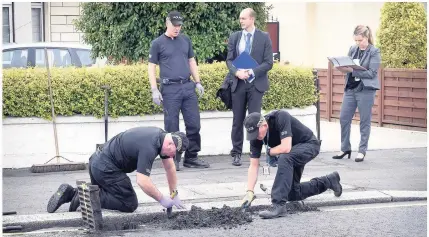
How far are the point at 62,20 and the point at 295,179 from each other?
58.0 ft

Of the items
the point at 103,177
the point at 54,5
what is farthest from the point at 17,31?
the point at 103,177

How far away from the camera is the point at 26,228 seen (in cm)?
847

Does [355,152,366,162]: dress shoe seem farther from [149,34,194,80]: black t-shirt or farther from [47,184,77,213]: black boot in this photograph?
[47,184,77,213]: black boot

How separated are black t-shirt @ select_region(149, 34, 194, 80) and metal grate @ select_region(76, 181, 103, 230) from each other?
3.18 meters

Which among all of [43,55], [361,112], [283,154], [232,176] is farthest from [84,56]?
[283,154]

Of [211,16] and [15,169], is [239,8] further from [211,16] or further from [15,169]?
[15,169]

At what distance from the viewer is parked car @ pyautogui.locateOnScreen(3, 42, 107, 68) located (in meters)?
17.0

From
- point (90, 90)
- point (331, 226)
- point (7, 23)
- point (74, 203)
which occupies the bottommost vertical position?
point (331, 226)

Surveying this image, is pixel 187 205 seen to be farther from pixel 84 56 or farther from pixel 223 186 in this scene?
pixel 84 56

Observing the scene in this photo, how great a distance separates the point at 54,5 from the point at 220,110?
14252 mm

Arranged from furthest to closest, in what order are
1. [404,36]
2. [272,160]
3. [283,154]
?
[404,36] < [272,160] < [283,154]

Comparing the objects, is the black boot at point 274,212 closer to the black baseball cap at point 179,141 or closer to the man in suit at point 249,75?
the black baseball cap at point 179,141

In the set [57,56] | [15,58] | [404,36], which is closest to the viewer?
[404,36]

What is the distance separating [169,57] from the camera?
449 inches
